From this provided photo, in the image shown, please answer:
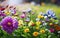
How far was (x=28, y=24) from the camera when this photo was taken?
383 centimetres

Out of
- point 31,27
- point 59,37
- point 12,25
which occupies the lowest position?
point 59,37

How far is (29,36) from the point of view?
11.9ft

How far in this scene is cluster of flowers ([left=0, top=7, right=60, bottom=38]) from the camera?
10.5 feet

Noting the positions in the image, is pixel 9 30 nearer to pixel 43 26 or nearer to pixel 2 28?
pixel 2 28

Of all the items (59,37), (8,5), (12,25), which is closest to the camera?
(12,25)

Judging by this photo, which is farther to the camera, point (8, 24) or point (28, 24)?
point (28, 24)

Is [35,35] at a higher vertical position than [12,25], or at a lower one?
lower

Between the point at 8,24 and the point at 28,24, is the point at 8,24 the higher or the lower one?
the higher one

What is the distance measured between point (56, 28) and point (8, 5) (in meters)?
0.99

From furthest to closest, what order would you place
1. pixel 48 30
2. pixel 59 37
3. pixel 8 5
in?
pixel 59 37 < pixel 48 30 < pixel 8 5

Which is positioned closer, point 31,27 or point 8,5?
point 8,5

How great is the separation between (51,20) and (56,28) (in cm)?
16

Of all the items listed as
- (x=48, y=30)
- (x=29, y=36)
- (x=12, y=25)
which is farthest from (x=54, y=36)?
(x=12, y=25)

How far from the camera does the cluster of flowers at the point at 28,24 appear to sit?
321 centimetres
